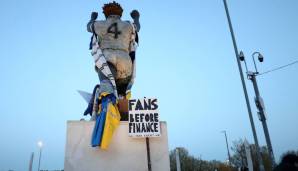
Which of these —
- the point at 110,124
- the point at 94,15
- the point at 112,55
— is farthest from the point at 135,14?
the point at 110,124

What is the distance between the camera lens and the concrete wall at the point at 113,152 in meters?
5.55

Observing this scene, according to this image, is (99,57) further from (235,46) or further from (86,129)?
(235,46)

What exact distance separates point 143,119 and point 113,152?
0.83m

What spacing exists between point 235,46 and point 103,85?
7.47 metres

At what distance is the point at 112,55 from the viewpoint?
7.28 metres

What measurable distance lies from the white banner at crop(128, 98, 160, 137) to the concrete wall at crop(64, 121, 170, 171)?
0.65ft

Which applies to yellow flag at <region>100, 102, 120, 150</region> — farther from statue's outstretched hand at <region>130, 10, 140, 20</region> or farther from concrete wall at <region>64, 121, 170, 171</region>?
statue's outstretched hand at <region>130, 10, 140, 20</region>

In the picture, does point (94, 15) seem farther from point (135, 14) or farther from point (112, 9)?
point (135, 14)

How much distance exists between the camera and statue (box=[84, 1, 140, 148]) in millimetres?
6727

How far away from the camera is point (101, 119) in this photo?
5785 mm

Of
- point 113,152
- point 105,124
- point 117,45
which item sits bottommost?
point 113,152

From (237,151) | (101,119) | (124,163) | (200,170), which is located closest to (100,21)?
(101,119)

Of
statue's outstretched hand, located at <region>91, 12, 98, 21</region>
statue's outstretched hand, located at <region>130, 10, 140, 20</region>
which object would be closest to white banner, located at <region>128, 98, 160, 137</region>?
statue's outstretched hand, located at <region>91, 12, 98, 21</region>

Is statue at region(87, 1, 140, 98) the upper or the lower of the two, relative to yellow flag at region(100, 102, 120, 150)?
upper
